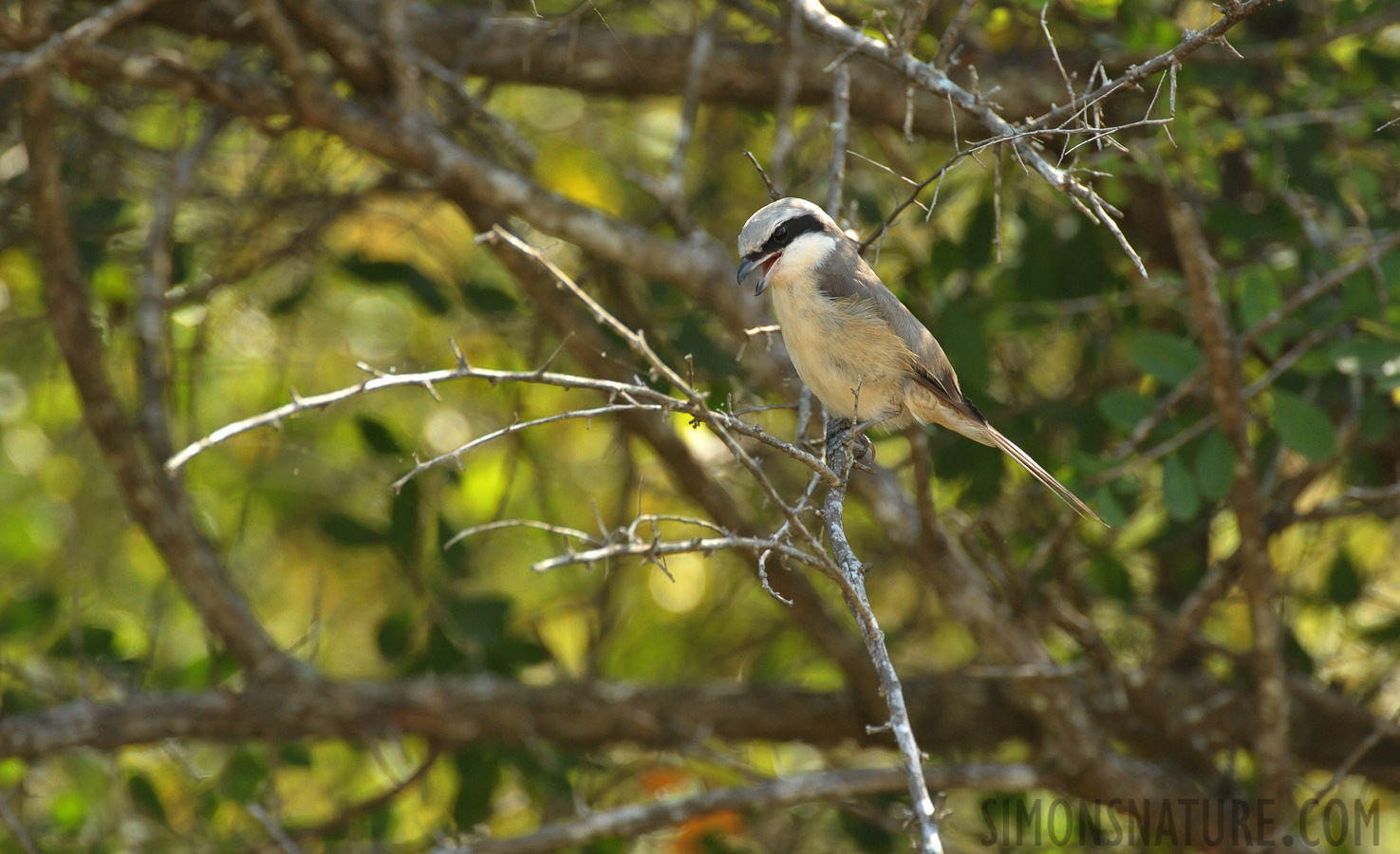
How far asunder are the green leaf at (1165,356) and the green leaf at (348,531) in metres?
2.52

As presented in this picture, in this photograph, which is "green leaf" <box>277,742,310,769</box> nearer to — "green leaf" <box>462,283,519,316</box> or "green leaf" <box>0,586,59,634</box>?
"green leaf" <box>0,586,59,634</box>

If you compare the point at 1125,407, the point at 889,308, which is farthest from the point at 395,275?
the point at 1125,407

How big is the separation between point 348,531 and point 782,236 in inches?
73.9

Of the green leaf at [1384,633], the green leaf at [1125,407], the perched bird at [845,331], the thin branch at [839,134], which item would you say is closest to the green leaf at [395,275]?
Result: the perched bird at [845,331]

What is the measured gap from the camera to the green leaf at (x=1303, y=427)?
3.16 m

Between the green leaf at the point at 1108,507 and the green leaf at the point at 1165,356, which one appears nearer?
the green leaf at the point at 1108,507

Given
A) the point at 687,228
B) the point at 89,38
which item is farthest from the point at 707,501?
the point at 89,38

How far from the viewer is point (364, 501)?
17.0 feet

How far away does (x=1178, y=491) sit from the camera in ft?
10.5

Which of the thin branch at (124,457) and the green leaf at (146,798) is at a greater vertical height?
the thin branch at (124,457)

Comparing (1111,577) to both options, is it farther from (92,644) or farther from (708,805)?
(92,644)

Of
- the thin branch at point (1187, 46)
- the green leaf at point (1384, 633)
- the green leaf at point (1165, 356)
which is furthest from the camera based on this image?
the green leaf at point (1384, 633)

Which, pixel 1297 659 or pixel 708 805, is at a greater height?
Result: pixel 708 805

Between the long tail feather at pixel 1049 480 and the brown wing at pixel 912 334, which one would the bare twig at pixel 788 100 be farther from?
the long tail feather at pixel 1049 480
